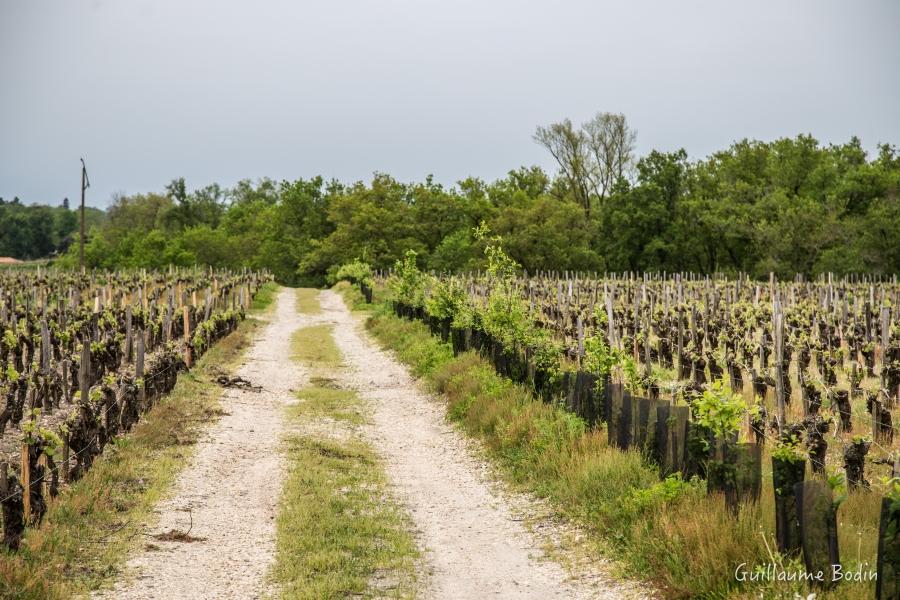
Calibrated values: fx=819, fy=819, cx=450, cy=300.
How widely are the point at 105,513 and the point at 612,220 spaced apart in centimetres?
5990

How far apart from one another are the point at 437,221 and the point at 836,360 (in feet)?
186

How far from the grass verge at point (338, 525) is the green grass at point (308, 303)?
25307 millimetres

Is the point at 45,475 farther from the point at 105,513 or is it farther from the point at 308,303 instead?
the point at 308,303

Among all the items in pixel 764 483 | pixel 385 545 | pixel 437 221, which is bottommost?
pixel 385 545

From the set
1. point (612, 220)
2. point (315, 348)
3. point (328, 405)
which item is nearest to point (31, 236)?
point (612, 220)

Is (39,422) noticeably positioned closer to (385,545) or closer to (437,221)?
(385,545)

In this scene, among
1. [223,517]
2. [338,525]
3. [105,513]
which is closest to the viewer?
[338,525]

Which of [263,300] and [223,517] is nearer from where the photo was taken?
[223,517]

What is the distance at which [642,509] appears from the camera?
7.69 m

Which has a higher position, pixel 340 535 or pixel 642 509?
pixel 642 509

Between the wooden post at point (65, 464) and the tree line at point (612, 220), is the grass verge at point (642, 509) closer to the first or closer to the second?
the wooden post at point (65, 464)

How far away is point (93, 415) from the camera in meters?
10.1

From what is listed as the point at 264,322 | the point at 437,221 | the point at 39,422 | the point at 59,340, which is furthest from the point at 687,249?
the point at 39,422

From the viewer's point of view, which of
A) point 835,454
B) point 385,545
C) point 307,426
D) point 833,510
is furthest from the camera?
point 307,426
